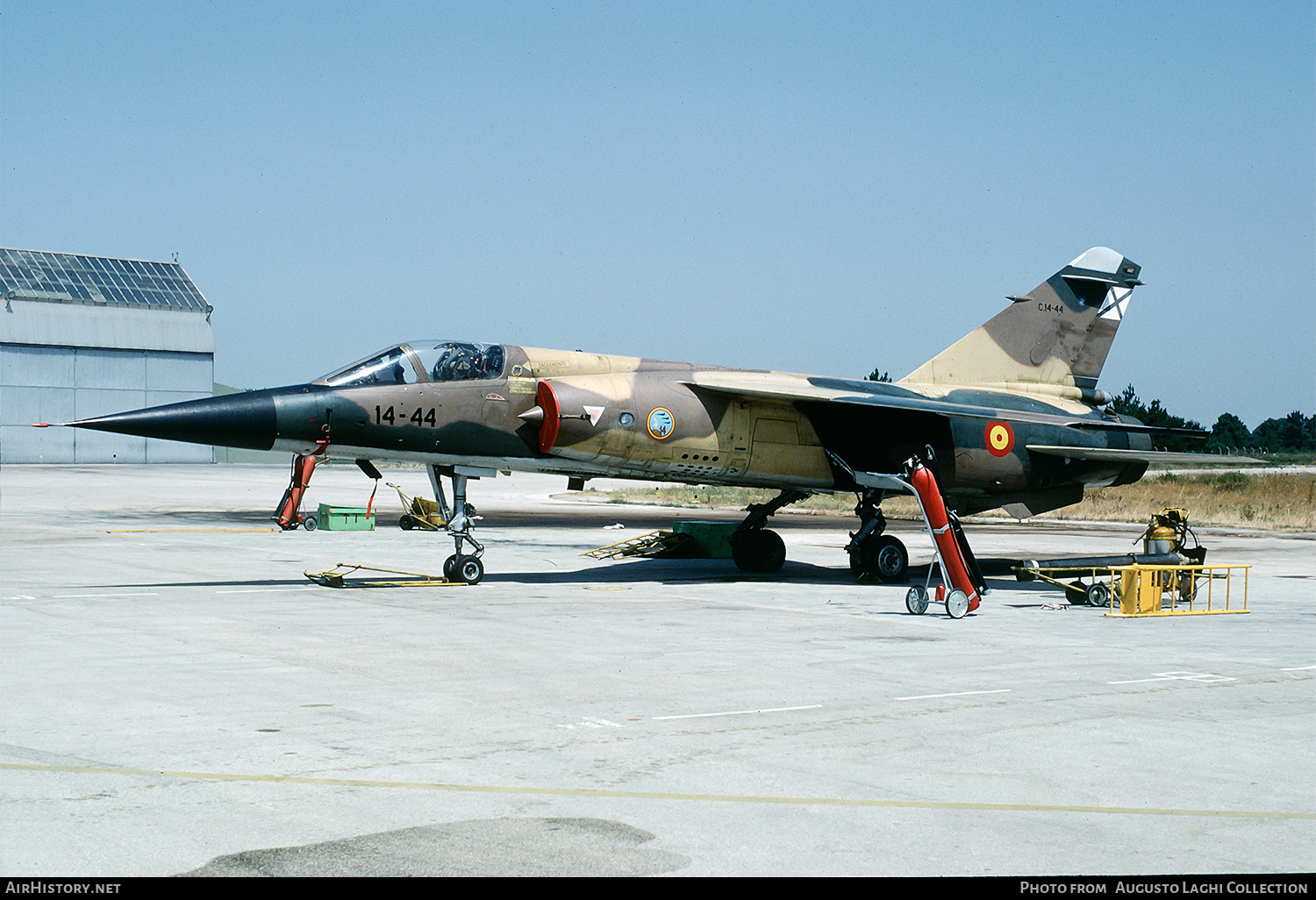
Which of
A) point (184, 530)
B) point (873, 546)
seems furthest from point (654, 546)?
point (184, 530)

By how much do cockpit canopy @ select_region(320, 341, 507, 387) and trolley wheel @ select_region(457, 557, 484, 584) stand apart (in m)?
2.53

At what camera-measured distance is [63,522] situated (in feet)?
92.5

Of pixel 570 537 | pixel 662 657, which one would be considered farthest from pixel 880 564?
pixel 570 537

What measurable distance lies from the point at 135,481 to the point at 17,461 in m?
24.9

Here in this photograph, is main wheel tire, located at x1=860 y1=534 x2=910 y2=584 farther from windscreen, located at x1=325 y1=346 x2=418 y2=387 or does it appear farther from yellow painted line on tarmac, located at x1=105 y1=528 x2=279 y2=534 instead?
yellow painted line on tarmac, located at x1=105 y1=528 x2=279 y2=534

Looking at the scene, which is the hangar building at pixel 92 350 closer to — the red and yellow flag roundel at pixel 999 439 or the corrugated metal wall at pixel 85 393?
the corrugated metal wall at pixel 85 393

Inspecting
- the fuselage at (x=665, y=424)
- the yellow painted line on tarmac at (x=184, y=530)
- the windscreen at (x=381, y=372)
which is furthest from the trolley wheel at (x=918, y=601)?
the yellow painted line on tarmac at (x=184, y=530)

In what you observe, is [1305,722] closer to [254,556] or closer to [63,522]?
[254,556]

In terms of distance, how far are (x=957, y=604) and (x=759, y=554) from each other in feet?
21.9

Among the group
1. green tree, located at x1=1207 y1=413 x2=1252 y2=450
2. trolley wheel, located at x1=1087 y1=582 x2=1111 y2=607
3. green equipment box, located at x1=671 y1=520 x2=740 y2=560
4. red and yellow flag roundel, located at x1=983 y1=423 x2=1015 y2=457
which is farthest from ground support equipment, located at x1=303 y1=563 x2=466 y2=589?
green tree, located at x1=1207 y1=413 x2=1252 y2=450

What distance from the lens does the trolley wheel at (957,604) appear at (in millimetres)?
14266

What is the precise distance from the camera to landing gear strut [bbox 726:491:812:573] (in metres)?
20.7

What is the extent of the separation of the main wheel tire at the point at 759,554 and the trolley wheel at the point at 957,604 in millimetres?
6506

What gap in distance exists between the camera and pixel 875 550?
1878 centimetres
